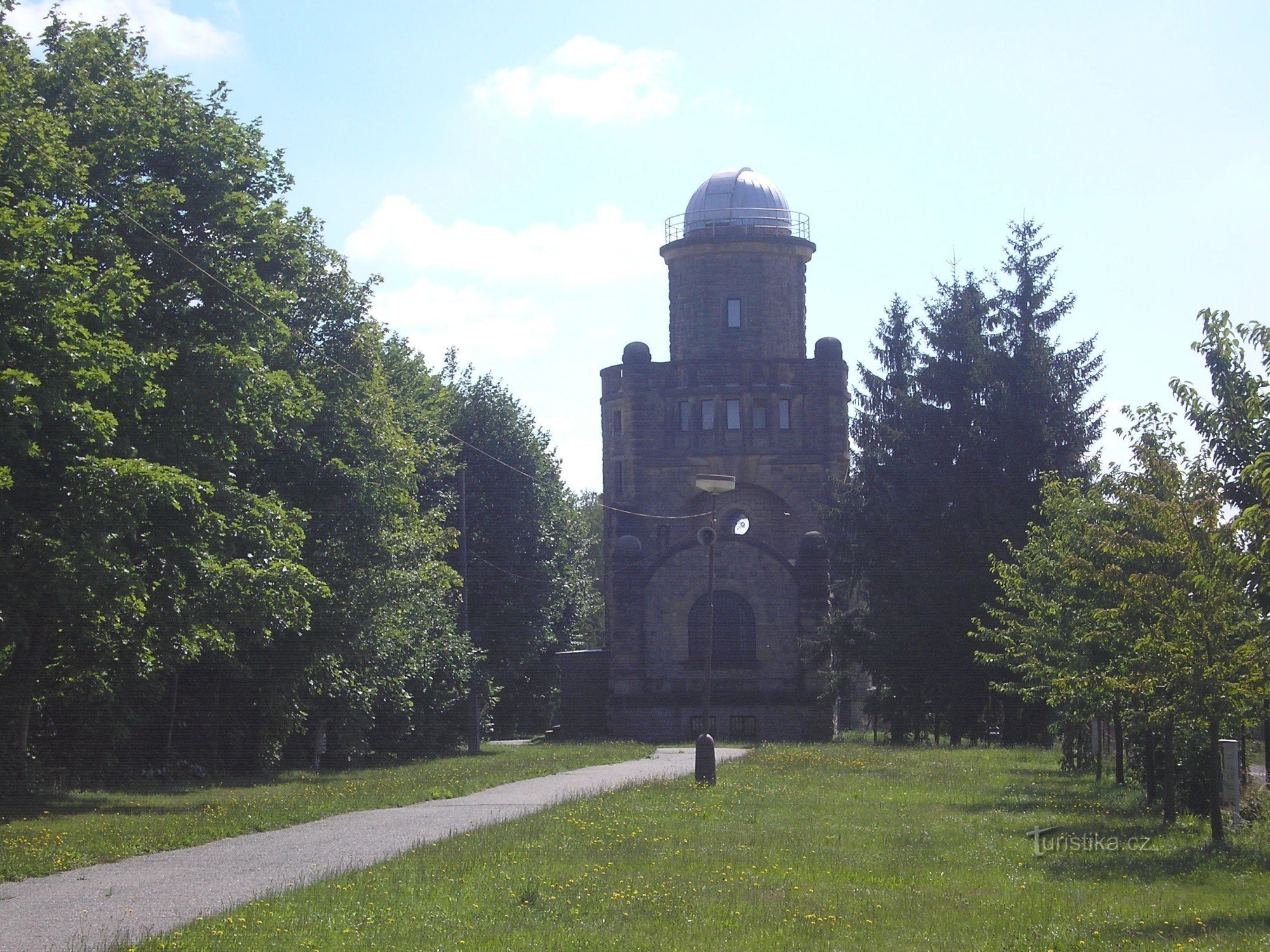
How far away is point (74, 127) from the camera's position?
22797 millimetres

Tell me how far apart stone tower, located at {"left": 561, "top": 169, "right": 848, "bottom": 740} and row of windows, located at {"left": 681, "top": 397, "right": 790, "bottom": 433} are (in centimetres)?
5

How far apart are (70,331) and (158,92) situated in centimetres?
928

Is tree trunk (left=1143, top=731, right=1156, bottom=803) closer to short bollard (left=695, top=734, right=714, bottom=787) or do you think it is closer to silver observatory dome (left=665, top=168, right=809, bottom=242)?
short bollard (left=695, top=734, right=714, bottom=787)

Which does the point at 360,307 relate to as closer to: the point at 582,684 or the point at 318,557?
the point at 318,557

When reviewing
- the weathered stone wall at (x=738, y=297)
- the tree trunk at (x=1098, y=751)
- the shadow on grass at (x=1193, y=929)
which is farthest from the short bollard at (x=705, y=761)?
the weathered stone wall at (x=738, y=297)

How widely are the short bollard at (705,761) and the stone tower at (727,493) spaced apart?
19825mm

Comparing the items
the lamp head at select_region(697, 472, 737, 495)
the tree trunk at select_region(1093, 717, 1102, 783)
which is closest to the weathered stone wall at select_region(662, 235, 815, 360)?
the tree trunk at select_region(1093, 717, 1102, 783)

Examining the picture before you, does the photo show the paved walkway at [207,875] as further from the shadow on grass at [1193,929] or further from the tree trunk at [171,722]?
the tree trunk at [171,722]

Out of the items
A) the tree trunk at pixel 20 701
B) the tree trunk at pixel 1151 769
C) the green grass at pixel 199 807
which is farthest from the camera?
the tree trunk at pixel 20 701

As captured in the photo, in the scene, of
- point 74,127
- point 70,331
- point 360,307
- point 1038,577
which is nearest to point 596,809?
point 70,331

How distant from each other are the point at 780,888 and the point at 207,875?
530 cm

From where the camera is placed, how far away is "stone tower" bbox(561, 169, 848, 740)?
4172 cm

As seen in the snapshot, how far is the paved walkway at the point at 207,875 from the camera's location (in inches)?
391

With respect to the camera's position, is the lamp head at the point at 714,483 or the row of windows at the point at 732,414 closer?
the lamp head at the point at 714,483
